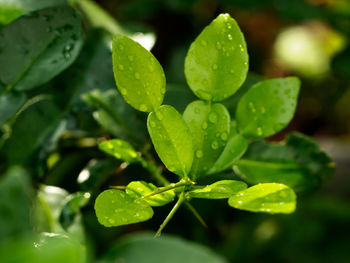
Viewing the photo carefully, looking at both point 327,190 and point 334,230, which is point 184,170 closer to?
point 334,230

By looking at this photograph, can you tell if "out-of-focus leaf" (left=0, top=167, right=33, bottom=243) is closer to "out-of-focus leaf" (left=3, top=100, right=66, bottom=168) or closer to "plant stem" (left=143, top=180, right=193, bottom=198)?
"plant stem" (left=143, top=180, right=193, bottom=198)

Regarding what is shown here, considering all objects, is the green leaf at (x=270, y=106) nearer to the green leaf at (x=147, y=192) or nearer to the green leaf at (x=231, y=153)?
the green leaf at (x=231, y=153)

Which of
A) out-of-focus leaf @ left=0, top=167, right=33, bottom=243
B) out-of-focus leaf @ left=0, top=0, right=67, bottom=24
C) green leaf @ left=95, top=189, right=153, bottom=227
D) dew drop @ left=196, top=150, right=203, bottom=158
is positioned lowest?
green leaf @ left=95, top=189, right=153, bottom=227

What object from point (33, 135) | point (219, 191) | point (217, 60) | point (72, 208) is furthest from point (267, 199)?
point (33, 135)

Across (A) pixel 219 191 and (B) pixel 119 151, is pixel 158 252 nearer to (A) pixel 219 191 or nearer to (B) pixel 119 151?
(A) pixel 219 191

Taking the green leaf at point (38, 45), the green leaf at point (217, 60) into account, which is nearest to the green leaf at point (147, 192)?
the green leaf at point (217, 60)

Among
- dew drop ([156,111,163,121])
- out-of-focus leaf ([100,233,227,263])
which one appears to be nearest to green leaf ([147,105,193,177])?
dew drop ([156,111,163,121])
